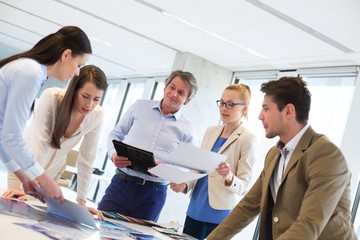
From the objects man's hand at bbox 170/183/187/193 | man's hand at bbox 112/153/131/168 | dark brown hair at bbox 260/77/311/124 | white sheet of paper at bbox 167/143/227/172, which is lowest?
man's hand at bbox 170/183/187/193

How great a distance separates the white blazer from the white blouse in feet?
2.41

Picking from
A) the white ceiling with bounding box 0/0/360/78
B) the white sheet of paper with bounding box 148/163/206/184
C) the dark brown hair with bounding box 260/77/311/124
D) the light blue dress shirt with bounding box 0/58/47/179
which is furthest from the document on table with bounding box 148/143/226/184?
the white ceiling with bounding box 0/0/360/78

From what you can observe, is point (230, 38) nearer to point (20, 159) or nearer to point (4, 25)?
point (20, 159)

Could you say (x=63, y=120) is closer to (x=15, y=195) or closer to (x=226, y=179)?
(x=15, y=195)

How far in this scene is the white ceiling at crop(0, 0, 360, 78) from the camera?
14.1ft

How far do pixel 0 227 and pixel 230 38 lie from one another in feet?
15.5

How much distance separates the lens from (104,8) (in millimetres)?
5836

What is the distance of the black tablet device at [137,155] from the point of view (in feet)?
7.45

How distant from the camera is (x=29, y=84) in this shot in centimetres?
168

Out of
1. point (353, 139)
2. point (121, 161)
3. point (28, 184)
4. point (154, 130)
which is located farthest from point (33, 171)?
point (353, 139)

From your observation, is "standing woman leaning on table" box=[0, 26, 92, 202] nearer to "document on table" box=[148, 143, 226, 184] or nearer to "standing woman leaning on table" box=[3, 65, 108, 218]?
"standing woman leaning on table" box=[3, 65, 108, 218]

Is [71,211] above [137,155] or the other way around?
the other way around

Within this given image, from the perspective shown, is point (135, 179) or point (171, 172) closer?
point (171, 172)

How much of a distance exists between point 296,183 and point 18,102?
4.03ft
